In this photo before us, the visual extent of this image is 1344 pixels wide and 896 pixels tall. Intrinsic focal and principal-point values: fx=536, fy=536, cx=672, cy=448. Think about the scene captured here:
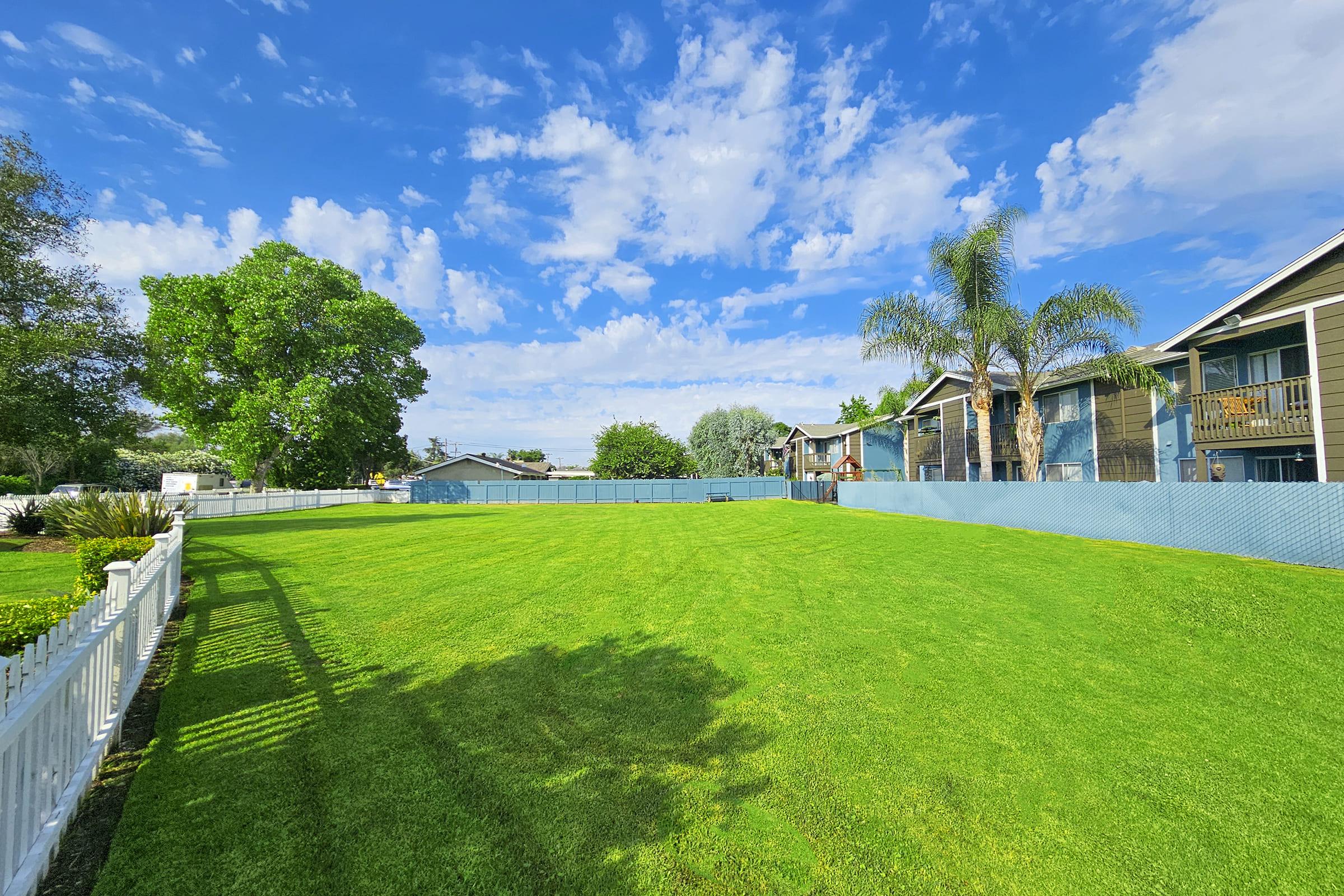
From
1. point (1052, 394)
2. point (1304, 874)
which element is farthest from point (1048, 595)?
point (1052, 394)

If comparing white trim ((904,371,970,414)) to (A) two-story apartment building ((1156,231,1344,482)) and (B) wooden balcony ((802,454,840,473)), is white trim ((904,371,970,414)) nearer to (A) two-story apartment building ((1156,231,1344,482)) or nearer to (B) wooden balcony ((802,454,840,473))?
(A) two-story apartment building ((1156,231,1344,482))

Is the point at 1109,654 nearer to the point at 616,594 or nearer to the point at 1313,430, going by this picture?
the point at 616,594

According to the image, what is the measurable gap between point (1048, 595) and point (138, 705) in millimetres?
10629

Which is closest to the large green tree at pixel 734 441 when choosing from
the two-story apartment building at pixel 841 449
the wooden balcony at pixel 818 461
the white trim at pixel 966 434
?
the two-story apartment building at pixel 841 449

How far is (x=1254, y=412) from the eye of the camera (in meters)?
13.8

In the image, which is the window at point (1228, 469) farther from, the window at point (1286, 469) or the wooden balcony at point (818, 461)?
the wooden balcony at point (818, 461)

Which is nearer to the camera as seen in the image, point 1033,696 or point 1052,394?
point 1033,696

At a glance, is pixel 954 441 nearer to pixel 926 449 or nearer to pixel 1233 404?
pixel 926 449

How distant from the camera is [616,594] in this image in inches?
328

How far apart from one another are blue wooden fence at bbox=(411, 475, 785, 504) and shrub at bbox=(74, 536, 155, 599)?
3537cm

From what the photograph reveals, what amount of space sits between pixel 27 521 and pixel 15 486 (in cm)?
2793

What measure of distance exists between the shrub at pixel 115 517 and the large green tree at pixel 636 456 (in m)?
39.5

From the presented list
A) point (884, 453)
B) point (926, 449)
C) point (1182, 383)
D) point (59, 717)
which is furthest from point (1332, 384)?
point (884, 453)

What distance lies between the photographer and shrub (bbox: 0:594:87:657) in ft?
11.9
